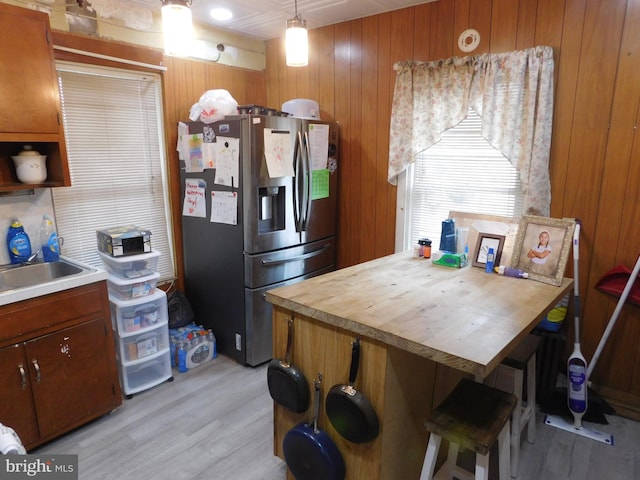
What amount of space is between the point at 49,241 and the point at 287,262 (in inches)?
59.1

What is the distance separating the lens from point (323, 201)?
331 centimetres

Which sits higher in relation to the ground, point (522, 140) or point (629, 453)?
point (522, 140)

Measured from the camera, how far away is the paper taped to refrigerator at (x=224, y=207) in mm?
2852

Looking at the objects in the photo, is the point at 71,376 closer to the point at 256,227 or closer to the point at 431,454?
the point at 256,227

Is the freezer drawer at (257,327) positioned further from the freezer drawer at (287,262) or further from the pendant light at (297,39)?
the pendant light at (297,39)

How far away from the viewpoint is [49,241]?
2.54 m

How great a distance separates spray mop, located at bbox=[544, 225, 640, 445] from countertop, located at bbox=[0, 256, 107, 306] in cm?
253

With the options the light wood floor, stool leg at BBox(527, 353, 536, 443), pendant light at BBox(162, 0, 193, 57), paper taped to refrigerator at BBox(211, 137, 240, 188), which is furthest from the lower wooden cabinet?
stool leg at BBox(527, 353, 536, 443)

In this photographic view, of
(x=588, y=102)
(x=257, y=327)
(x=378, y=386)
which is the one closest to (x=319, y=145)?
(x=257, y=327)

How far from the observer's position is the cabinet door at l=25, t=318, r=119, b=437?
210 cm

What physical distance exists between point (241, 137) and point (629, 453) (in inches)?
110

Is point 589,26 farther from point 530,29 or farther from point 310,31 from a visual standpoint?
point 310,31

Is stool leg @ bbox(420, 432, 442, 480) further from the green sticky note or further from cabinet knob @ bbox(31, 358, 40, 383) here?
the green sticky note

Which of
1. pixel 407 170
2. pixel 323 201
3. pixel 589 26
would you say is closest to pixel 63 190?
pixel 323 201
